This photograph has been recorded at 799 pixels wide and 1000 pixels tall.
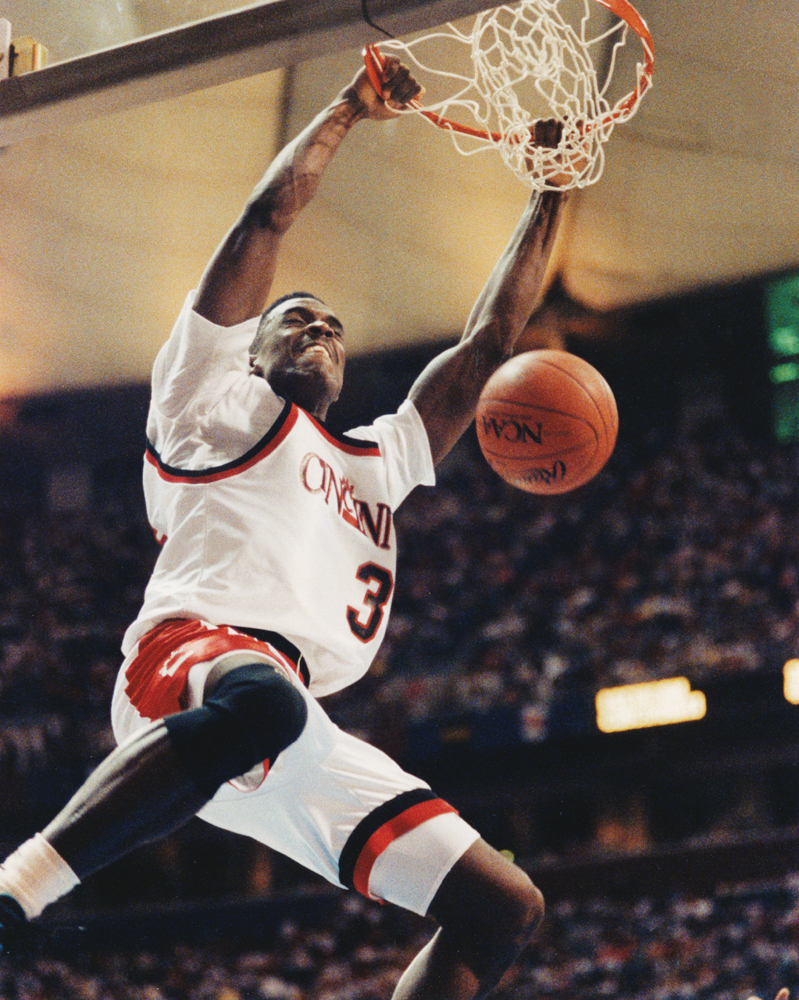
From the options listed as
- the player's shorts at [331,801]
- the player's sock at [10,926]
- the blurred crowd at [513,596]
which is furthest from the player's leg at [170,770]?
the blurred crowd at [513,596]

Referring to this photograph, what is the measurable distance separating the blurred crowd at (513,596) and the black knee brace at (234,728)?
29.5 ft

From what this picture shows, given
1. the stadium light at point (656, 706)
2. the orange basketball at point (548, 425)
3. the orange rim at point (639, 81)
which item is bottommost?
the stadium light at point (656, 706)

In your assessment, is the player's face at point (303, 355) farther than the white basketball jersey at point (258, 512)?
Yes

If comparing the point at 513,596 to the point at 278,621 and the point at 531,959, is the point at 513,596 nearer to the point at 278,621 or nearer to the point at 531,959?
the point at 531,959

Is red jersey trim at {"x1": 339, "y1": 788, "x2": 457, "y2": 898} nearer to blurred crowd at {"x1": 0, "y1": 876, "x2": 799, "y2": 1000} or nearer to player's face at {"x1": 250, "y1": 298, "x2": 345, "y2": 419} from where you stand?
player's face at {"x1": 250, "y1": 298, "x2": 345, "y2": 419}

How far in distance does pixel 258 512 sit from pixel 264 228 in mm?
821

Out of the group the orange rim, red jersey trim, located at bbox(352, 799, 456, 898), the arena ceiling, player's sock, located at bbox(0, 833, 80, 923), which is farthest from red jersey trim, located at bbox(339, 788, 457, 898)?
the arena ceiling

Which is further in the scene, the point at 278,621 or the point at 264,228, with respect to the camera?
the point at 264,228

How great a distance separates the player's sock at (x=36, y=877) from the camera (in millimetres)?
2221

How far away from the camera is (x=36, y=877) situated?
223 centimetres

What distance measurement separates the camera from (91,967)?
10414 millimetres

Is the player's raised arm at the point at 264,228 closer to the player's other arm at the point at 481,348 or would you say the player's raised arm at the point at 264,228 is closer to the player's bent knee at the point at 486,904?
the player's other arm at the point at 481,348

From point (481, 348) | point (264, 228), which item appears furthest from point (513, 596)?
point (264, 228)

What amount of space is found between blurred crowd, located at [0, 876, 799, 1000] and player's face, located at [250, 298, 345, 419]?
761 cm
